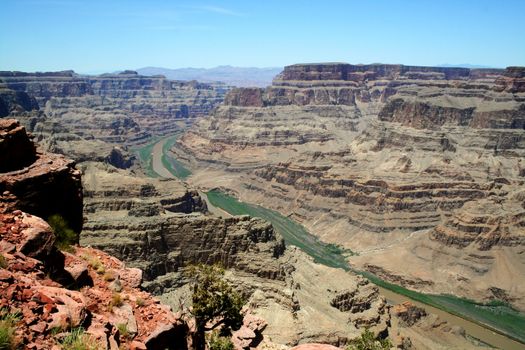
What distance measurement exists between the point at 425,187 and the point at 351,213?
1871 cm

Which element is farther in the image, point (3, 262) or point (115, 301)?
point (115, 301)

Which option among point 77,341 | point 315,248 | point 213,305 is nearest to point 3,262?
point 77,341

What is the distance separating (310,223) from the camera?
5192 inches

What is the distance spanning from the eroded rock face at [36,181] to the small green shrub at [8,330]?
781 centimetres

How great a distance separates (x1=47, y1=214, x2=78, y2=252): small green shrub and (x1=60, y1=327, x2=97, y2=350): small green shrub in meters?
8.69

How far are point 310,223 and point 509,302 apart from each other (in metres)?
53.0

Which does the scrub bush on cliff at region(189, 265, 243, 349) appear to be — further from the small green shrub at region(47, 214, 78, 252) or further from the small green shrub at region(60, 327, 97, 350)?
the small green shrub at region(60, 327, 97, 350)

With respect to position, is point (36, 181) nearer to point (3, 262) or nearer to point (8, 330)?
point (3, 262)

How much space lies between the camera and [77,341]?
15.3 metres

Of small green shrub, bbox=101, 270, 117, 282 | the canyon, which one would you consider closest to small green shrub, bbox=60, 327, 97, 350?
small green shrub, bbox=101, 270, 117, 282

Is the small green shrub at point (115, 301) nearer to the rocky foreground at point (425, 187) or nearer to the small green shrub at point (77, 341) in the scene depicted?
the small green shrub at point (77, 341)

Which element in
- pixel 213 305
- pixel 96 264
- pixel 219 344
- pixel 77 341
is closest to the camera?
pixel 77 341

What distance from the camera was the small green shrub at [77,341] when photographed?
49.2 ft

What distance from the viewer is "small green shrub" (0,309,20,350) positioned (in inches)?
527
